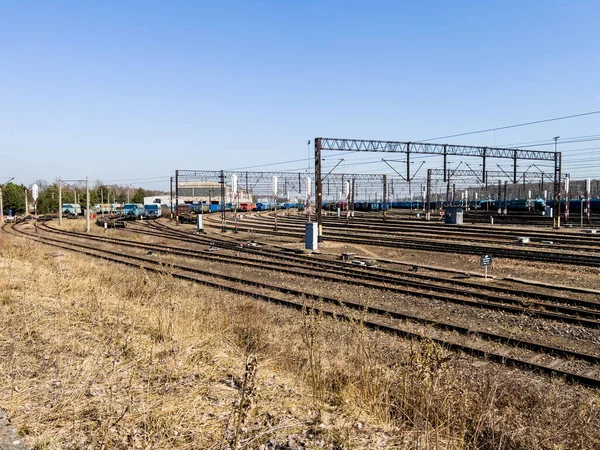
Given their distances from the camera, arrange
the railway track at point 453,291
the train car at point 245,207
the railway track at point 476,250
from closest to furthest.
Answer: the railway track at point 453,291 < the railway track at point 476,250 < the train car at point 245,207

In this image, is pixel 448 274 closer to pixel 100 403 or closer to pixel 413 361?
pixel 413 361

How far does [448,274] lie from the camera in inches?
719

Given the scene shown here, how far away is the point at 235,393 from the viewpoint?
5086 mm

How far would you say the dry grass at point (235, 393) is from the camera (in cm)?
414

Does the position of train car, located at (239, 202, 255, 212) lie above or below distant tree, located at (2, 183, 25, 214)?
below

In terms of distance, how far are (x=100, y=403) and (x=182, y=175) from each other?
59794 millimetres

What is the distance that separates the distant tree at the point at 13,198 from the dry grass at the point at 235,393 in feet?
320

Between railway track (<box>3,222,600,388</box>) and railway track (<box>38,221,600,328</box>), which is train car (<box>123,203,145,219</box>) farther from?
railway track (<box>3,222,600,388</box>)

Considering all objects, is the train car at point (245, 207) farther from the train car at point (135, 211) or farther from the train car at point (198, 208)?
the train car at point (135, 211)

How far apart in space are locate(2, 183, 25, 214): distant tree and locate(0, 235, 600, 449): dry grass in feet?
320

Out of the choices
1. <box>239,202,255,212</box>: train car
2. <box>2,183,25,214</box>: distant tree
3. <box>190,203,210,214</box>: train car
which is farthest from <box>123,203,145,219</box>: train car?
<box>2,183,25,214</box>: distant tree

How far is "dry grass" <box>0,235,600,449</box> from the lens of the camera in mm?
4145

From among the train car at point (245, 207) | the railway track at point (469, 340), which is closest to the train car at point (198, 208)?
Answer: the train car at point (245, 207)

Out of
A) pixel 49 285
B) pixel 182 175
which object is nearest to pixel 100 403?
pixel 49 285
